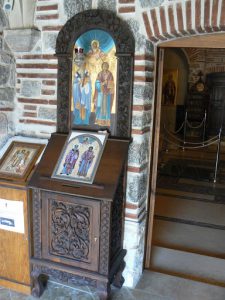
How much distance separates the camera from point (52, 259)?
2.63 m

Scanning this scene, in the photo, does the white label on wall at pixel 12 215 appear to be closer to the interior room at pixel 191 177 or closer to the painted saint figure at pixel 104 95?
the painted saint figure at pixel 104 95

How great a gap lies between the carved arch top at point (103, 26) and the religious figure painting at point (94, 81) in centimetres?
Result: 4

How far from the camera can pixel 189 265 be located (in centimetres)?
341

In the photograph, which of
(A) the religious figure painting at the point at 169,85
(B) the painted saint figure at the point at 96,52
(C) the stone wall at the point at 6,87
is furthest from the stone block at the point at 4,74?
(A) the religious figure painting at the point at 169,85

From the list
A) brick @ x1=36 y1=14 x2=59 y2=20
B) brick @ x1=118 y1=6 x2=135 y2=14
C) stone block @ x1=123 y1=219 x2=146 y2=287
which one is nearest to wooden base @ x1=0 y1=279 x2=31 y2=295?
stone block @ x1=123 y1=219 x2=146 y2=287

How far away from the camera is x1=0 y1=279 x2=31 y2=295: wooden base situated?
285cm

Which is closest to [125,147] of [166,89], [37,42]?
[37,42]

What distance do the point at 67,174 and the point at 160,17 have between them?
1.36 metres

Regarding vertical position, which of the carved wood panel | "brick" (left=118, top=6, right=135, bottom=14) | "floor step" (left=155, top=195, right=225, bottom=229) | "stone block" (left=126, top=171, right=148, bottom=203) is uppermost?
"brick" (left=118, top=6, right=135, bottom=14)

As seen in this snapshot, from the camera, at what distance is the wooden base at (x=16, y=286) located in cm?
285

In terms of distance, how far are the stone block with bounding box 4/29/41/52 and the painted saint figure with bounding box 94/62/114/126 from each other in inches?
26.4

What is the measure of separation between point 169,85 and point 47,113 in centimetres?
701

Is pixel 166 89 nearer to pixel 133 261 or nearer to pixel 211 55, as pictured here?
pixel 211 55

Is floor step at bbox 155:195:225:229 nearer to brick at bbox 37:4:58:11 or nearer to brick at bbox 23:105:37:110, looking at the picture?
brick at bbox 23:105:37:110
